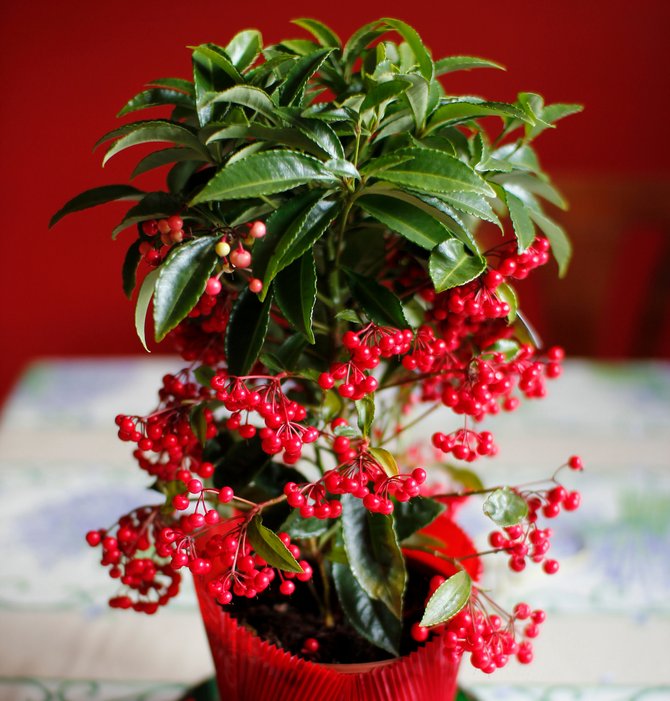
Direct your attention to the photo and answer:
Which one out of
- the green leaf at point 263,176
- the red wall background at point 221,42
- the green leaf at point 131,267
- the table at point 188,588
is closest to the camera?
the green leaf at point 263,176

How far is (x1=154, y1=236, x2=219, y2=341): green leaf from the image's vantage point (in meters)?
0.47

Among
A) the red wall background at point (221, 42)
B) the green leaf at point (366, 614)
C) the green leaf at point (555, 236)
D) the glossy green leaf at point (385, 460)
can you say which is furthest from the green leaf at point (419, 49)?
the red wall background at point (221, 42)

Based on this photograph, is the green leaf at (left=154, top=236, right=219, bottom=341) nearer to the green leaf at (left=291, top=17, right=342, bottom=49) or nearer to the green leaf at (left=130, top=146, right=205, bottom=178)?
the green leaf at (left=130, top=146, right=205, bottom=178)

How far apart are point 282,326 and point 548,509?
234 millimetres

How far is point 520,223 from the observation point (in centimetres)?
52

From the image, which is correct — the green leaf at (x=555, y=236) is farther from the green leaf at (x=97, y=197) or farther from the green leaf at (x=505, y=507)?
the green leaf at (x=97, y=197)

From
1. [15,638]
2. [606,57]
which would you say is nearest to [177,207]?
[15,638]

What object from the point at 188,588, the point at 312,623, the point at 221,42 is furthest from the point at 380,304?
the point at 221,42

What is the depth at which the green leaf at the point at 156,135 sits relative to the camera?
0.49 m

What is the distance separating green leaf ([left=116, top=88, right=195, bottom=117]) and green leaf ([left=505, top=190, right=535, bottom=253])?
207 millimetres

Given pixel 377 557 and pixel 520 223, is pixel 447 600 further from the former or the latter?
pixel 520 223

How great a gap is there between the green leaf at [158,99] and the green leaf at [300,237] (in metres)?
0.11

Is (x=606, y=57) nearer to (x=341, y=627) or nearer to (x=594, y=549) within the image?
(x=594, y=549)

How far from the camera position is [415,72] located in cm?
51
